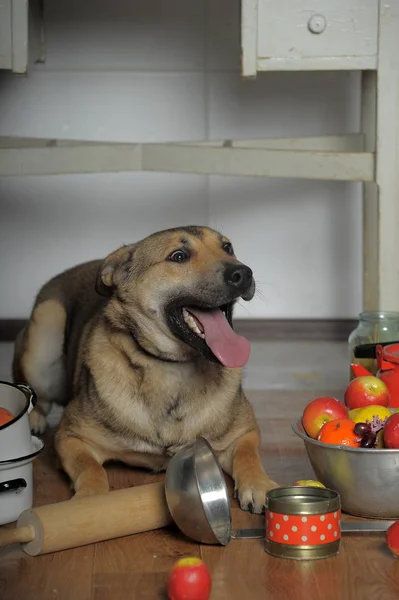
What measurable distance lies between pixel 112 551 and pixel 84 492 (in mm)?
233

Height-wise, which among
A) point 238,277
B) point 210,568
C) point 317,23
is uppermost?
point 317,23

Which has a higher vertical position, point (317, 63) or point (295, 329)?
point (317, 63)

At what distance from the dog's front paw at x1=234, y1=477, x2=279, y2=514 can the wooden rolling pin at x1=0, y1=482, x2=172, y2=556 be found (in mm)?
192

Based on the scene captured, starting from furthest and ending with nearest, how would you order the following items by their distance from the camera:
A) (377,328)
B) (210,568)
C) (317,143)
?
(317,143), (377,328), (210,568)

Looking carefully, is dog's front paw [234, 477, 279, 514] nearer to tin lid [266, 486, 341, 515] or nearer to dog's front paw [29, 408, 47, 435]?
tin lid [266, 486, 341, 515]

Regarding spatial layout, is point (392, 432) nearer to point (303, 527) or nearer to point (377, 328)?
point (303, 527)

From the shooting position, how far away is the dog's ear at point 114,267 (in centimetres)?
230

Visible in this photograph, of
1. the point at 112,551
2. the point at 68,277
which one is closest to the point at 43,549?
the point at 112,551

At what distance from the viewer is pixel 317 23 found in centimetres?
267

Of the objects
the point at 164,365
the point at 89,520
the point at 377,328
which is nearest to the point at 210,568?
the point at 89,520

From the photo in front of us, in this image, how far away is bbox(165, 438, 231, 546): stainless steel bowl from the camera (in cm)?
179

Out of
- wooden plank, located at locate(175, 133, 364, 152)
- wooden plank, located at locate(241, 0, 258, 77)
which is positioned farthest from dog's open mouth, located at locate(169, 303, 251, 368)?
wooden plank, located at locate(175, 133, 364, 152)

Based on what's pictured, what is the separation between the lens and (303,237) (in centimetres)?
406

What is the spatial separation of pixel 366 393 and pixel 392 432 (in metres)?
0.25
